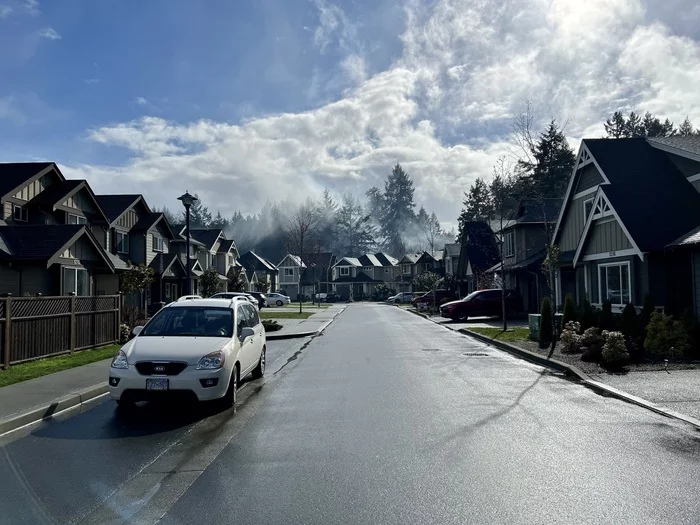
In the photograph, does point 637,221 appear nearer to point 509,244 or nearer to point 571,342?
point 571,342

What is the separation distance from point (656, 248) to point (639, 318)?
3177 millimetres

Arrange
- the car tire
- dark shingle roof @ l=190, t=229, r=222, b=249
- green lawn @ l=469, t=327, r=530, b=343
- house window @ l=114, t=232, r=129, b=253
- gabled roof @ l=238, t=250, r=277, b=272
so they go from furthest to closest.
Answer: gabled roof @ l=238, t=250, r=277, b=272 < dark shingle roof @ l=190, t=229, r=222, b=249 < house window @ l=114, t=232, r=129, b=253 < green lawn @ l=469, t=327, r=530, b=343 < the car tire

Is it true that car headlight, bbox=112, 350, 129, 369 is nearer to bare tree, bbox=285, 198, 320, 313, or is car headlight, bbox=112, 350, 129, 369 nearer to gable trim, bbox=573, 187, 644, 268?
gable trim, bbox=573, 187, 644, 268

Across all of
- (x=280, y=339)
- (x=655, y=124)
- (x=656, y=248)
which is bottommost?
(x=280, y=339)

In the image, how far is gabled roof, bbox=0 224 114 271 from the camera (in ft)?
79.9

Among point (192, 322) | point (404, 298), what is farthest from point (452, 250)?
point (192, 322)

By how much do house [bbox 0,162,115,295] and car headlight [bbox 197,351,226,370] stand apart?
17.6m

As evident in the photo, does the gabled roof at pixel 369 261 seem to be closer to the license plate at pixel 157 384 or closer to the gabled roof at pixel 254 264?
the gabled roof at pixel 254 264

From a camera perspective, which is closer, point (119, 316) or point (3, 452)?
point (3, 452)

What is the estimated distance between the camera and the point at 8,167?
29.7 m

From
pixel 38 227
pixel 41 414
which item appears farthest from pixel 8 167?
pixel 41 414

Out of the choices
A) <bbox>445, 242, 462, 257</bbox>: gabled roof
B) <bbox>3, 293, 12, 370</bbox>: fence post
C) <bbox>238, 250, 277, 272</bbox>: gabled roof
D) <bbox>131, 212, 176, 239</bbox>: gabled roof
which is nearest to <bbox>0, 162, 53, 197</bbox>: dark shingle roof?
<bbox>131, 212, 176, 239</bbox>: gabled roof

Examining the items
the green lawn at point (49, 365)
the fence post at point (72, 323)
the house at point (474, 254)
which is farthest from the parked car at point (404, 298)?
the fence post at point (72, 323)

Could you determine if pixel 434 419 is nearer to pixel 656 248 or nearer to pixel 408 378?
pixel 408 378
